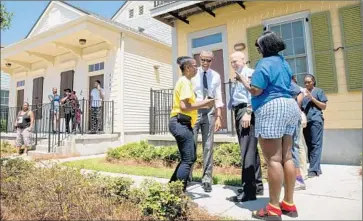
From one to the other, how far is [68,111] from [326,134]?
7898mm

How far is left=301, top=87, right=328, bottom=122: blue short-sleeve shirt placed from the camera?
433cm

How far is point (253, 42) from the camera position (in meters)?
6.77

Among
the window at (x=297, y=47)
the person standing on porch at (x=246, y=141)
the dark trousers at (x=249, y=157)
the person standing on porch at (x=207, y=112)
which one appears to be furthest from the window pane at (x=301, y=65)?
the dark trousers at (x=249, y=157)

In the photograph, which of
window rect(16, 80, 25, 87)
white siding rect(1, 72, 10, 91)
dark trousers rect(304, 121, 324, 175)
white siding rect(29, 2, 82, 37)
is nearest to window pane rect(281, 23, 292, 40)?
dark trousers rect(304, 121, 324, 175)

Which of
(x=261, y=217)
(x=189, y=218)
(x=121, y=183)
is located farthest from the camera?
(x=121, y=183)

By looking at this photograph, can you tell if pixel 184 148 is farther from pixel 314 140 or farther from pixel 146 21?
pixel 146 21

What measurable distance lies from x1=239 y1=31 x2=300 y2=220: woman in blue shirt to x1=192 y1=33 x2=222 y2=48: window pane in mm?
5391

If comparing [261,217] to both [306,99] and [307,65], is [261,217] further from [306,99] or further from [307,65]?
[307,65]

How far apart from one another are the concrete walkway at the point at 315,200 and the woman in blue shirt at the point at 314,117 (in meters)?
0.44

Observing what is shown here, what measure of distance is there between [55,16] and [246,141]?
44.5 ft

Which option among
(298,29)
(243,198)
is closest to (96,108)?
(298,29)

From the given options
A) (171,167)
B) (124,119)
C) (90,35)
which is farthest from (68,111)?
(171,167)

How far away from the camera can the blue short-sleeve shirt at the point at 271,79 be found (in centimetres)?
224

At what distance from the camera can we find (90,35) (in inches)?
381
